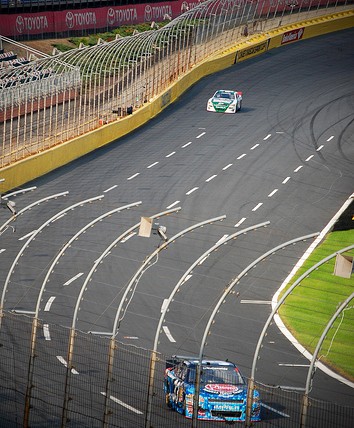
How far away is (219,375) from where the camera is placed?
27844 mm

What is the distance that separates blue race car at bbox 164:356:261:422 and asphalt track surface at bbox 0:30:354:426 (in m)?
3.35

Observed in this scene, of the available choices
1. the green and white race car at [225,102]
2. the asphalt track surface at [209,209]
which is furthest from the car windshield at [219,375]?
the green and white race car at [225,102]

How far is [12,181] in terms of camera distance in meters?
50.4

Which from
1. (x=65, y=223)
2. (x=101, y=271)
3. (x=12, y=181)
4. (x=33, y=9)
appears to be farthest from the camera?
(x=33, y=9)

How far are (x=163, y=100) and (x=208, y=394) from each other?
41743mm

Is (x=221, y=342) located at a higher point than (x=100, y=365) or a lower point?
lower

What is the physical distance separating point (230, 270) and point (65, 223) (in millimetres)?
7531

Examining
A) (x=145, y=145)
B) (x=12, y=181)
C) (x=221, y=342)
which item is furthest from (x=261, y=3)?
(x=221, y=342)

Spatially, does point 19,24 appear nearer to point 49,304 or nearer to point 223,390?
point 49,304

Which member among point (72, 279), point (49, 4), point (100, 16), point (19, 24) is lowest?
point (72, 279)

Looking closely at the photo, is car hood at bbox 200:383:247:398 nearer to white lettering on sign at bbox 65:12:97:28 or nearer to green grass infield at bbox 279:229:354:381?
green grass infield at bbox 279:229:354:381

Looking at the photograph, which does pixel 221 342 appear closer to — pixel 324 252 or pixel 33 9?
pixel 324 252

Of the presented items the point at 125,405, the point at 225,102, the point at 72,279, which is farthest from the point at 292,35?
the point at 125,405

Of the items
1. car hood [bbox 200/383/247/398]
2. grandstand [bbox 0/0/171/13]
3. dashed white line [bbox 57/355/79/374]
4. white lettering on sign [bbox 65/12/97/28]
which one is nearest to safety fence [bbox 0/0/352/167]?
grandstand [bbox 0/0/171/13]
